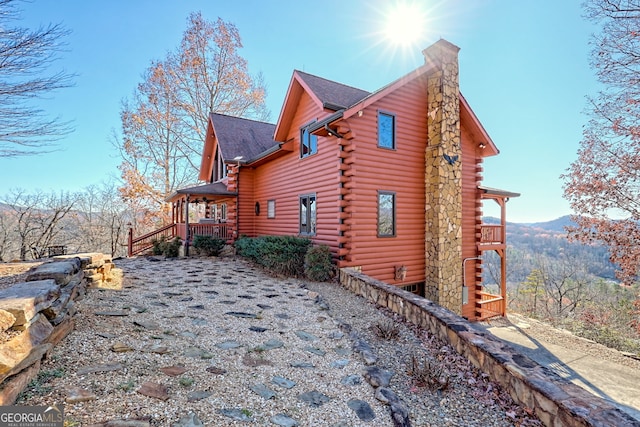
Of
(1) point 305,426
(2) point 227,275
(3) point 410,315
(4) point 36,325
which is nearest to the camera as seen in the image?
(1) point 305,426

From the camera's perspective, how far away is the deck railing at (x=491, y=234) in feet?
40.4

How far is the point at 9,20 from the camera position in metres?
6.52

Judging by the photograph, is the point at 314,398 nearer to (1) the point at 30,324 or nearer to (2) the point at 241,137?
(1) the point at 30,324

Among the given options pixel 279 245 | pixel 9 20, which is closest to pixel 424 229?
pixel 279 245

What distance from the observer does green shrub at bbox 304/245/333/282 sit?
8.25 meters

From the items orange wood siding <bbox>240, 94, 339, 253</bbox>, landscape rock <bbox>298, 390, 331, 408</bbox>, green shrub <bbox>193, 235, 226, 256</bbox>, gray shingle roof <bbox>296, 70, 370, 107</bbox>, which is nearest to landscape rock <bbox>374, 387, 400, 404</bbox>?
landscape rock <bbox>298, 390, 331, 408</bbox>

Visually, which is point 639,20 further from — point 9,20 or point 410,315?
point 9,20

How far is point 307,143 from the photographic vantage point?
10.5 metres

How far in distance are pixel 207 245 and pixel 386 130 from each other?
878cm

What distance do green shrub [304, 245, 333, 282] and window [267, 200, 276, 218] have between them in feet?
15.8

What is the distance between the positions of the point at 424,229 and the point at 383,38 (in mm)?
7618

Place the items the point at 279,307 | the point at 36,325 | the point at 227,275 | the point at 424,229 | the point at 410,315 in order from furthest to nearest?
the point at 424,229 → the point at 227,275 → the point at 279,307 → the point at 410,315 → the point at 36,325

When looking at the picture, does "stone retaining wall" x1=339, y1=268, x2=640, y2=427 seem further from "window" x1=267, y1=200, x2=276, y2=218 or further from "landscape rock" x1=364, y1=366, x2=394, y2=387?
"window" x1=267, y1=200, x2=276, y2=218

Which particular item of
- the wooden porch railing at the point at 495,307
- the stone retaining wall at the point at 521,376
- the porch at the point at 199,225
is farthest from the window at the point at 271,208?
the wooden porch railing at the point at 495,307
